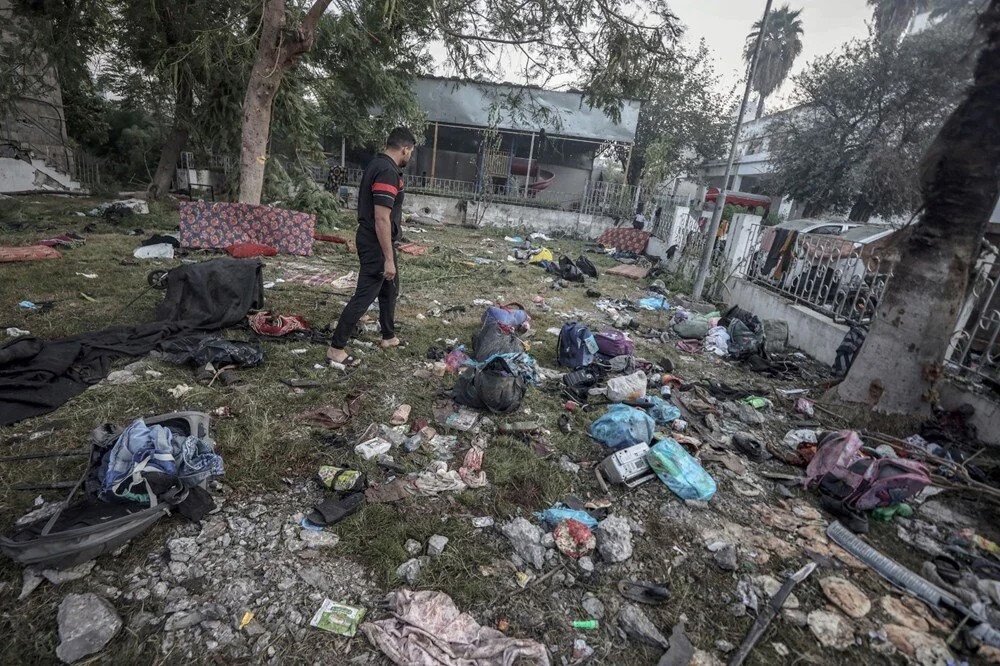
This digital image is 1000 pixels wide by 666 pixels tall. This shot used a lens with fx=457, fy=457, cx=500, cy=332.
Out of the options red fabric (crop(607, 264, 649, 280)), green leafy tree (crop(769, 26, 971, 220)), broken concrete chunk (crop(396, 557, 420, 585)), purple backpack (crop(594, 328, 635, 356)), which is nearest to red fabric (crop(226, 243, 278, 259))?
purple backpack (crop(594, 328, 635, 356))

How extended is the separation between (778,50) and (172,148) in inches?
1526

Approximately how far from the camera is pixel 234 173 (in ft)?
37.7

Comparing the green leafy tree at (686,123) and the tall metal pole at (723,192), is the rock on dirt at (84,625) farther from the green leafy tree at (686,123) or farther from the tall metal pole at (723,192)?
the green leafy tree at (686,123)

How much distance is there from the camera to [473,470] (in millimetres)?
2734

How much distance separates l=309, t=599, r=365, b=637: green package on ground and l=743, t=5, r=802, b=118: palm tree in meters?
38.7

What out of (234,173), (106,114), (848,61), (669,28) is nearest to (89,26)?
(234,173)

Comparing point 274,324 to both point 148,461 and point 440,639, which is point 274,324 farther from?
point 440,639

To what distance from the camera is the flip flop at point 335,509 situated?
219 cm

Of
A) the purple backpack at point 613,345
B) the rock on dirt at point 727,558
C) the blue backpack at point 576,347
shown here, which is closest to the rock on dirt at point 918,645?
the rock on dirt at point 727,558

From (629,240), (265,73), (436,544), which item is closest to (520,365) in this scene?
(436,544)

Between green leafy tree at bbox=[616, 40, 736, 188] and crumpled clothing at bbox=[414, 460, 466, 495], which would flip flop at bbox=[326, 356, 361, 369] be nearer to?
crumpled clothing at bbox=[414, 460, 466, 495]

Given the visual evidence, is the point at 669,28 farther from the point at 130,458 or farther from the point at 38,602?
the point at 38,602

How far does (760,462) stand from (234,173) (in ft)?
42.1

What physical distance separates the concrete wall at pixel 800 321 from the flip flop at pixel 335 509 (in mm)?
5311
